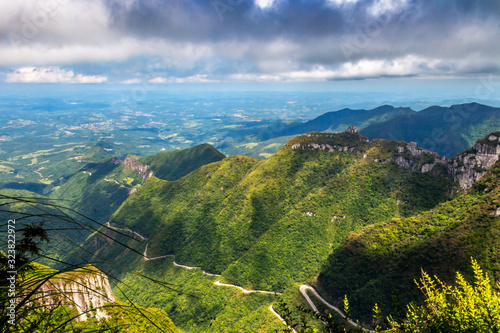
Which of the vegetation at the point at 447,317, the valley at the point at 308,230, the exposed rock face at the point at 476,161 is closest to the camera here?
the vegetation at the point at 447,317

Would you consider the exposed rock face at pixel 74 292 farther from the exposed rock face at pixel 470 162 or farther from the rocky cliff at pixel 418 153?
the rocky cliff at pixel 418 153

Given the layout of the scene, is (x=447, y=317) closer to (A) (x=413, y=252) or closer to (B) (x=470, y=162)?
(A) (x=413, y=252)

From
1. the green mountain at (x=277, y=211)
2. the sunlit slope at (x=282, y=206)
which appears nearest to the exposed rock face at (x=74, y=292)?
the green mountain at (x=277, y=211)

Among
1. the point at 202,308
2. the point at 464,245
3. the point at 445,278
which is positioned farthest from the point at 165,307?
the point at 464,245

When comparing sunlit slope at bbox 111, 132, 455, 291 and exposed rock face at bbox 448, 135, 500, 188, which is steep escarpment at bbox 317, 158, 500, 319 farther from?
sunlit slope at bbox 111, 132, 455, 291

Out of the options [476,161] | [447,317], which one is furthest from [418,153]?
[447,317]

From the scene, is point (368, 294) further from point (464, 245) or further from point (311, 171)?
point (311, 171)
